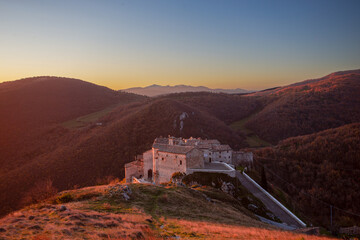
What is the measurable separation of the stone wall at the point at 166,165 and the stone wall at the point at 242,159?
14.4m

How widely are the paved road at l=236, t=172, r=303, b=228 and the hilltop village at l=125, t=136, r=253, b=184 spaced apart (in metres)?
3.06

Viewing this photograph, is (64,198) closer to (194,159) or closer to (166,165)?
(166,165)

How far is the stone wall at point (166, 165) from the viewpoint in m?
36.2

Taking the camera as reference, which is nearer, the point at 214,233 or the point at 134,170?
the point at 214,233

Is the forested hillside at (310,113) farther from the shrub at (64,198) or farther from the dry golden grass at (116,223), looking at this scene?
the shrub at (64,198)

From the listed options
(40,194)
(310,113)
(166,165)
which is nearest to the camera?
(40,194)

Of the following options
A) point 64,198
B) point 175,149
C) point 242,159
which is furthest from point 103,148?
point 64,198

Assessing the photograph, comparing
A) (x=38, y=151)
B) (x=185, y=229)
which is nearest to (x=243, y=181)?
(x=185, y=229)

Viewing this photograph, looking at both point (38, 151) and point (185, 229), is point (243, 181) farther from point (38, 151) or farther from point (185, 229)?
point (38, 151)

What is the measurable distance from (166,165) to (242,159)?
17811mm

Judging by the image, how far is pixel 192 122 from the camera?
283ft

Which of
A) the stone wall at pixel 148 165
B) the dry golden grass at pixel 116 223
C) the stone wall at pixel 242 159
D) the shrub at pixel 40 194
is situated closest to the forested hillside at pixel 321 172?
the stone wall at pixel 242 159

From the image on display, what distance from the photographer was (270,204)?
1245 inches

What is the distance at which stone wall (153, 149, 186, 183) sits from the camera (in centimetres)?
3622
